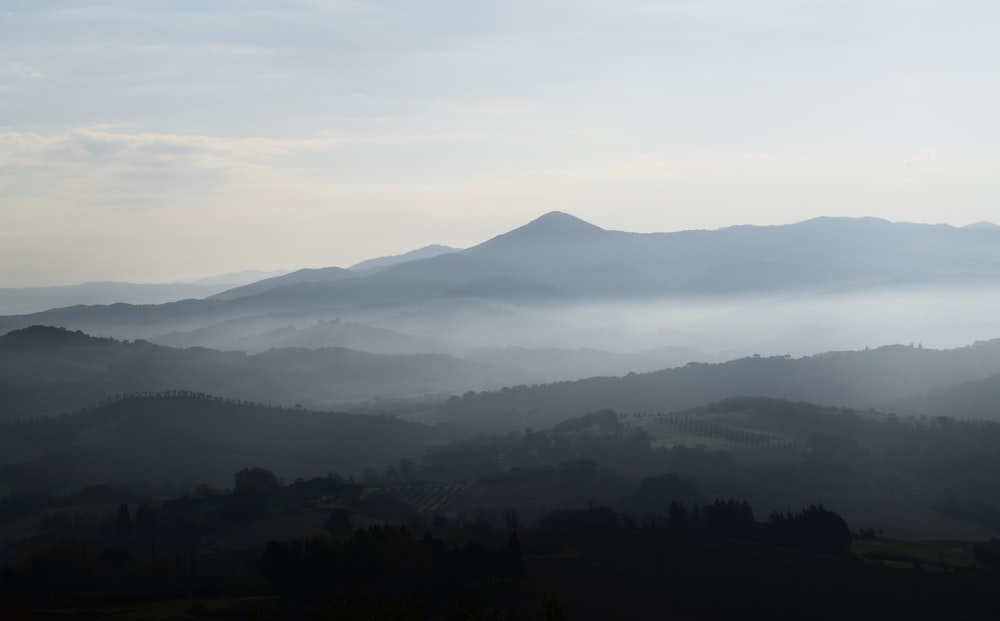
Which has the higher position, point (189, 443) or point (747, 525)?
point (189, 443)

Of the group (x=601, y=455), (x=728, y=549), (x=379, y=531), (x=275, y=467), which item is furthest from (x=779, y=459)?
(x=379, y=531)

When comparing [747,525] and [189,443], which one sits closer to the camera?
[747,525]

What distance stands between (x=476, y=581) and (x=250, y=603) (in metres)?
10.4

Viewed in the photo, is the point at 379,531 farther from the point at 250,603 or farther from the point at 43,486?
the point at 43,486

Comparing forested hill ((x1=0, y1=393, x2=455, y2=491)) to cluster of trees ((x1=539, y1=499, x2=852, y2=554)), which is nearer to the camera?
cluster of trees ((x1=539, y1=499, x2=852, y2=554))

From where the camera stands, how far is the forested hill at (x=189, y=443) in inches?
5027

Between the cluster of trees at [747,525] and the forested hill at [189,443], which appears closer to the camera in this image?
the cluster of trees at [747,525]

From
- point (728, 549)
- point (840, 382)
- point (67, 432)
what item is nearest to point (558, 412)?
point (840, 382)

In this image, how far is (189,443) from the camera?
5615 inches

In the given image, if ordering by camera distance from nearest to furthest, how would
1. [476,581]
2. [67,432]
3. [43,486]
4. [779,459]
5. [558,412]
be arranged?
[476,581], [43,486], [779,459], [67,432], [558,412]

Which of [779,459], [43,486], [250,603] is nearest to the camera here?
[250,603]

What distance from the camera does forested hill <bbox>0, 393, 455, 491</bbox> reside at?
419 ft

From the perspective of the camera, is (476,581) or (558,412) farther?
(558,412)

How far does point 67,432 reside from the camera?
14412cm
